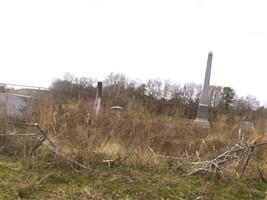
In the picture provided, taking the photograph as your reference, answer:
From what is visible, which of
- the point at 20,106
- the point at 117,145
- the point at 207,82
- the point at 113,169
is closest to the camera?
the point at 113,169

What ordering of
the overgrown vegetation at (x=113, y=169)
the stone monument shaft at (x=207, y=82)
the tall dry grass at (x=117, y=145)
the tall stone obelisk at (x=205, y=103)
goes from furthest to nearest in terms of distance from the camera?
the stone monument shaft at (x=207, y=82)
the tall stone obelisk at (x=205, y=103)
the tall dry grass at (x=117, y=145)
the overgrown vegetation at (x=113, y=169)

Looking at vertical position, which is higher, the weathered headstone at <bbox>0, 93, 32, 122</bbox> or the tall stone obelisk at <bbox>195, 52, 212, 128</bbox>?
the tall stone obelisk at <bbox>195, 52, 212, 128</bbox>

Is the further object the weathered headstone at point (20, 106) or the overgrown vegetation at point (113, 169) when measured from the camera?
the weathered headstone at point (20, 106)

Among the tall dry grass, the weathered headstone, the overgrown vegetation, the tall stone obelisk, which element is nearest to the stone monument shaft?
the tall stone obelisk

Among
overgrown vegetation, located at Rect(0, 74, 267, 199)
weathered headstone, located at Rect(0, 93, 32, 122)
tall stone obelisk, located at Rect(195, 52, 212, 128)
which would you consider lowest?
overgrown vegetation, located at Rect(0, 74, 267, 199)

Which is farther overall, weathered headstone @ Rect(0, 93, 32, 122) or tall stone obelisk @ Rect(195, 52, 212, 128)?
tall stone obelisk @ Rect(195, 52, 212, 128)

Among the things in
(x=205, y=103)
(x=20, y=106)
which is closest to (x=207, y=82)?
(x=205, y=103)

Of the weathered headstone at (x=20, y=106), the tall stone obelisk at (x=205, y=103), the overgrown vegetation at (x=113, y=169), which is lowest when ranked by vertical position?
the overgrown vegetation at (x=113, y=169)

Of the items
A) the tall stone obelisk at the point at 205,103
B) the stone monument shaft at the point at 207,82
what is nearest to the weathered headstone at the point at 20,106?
the tall stone obelisk at the point at 205,103

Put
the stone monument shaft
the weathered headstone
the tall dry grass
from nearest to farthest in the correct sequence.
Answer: the tall dry grass
the weathered headstone
the stone monument shaft

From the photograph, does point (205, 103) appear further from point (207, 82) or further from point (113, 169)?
point (113, 169)

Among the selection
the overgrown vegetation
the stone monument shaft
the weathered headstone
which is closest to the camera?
the overgrown vegetation

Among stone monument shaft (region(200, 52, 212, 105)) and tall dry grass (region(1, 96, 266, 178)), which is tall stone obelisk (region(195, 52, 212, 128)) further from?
tall dry grass (region(1, 96, 266, 178))

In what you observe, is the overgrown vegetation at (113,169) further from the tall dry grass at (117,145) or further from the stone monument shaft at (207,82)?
the stone monument shaft at (207,82)
